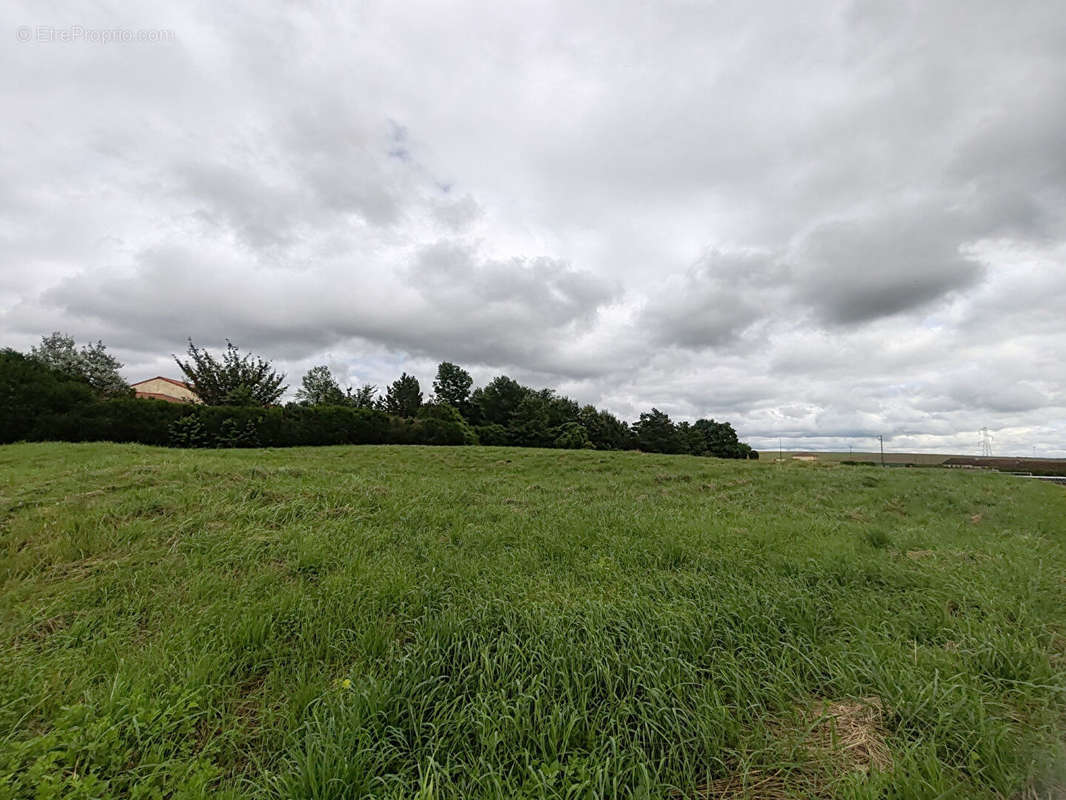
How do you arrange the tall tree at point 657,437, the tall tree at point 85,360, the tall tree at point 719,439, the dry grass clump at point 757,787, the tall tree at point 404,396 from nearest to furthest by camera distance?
the dry grass clump at point 757,787
the tall tree at point 85,360
the tall tree at point 404,396
the tall tree at point 657,437
the tall tree at point 719,439

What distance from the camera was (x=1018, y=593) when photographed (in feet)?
10.8

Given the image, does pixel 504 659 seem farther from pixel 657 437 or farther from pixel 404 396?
pixel 657 437

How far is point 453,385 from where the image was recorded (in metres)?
44.5

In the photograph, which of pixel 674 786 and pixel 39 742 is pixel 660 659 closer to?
pixel 674 786

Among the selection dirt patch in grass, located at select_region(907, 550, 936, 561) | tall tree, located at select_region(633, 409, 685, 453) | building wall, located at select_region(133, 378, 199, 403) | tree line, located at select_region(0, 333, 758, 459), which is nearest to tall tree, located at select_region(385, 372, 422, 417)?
tree line, located at select_region(0, 333, 758, 459)

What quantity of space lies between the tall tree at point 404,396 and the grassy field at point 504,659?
36.0m

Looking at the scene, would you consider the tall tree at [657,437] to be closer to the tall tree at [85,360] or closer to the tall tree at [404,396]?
the tall tree at [404,396]

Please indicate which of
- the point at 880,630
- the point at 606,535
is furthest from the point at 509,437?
the point at 880,630

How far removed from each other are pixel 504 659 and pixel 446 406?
1070 inches

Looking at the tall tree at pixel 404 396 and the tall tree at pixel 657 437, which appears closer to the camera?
the tall tree at pixel 404 396

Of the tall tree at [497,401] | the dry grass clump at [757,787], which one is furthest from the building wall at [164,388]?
the dry grass clump at [757,787]

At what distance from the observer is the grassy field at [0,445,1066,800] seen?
5.54ft

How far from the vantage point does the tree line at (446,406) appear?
2181cm

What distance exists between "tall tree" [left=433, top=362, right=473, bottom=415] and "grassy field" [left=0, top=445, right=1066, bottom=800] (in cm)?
3897
